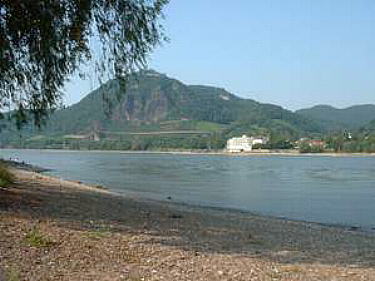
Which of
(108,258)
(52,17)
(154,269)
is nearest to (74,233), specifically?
(108,258)

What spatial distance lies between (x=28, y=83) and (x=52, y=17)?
7.62 ft

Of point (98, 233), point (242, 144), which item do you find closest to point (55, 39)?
point (98, 233)

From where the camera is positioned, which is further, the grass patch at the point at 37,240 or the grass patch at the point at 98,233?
the grass patch at the point at 98,233

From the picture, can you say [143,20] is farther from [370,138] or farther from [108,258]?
[370,138]

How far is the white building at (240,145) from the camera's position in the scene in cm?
17088

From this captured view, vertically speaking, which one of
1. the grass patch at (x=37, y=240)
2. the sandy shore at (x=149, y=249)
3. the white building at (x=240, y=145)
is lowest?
the sandy shore at (x=149, y=249)

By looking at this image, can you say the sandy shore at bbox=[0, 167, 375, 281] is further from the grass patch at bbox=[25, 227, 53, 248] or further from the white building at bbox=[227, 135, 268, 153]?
the white building at bbox=[227, 135, 268, 153]

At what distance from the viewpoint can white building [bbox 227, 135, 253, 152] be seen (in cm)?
17088

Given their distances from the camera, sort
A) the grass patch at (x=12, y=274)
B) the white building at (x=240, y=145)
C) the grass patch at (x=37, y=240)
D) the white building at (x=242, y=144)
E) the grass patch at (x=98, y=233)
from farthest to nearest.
Result: 1. the white building at (x=242, y=144)
2. the white building at (x=240, y=145)
3. the grass patch at (x=98, y=233)
4. the grass patch at (x=37, y=240)
5. the grass patch at (x=12, y=274)

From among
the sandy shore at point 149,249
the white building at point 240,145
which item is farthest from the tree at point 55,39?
the white building at point 240,145

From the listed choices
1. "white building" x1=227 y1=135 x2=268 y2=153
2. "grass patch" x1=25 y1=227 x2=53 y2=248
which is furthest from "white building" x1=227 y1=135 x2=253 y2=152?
"grass patch" x1=25 y1=227 x2=53 y2=248

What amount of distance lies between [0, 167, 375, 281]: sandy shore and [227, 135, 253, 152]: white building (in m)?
155

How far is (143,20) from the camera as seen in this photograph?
43.5 ft

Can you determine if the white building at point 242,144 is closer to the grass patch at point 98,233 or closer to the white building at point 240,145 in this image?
the white building at point 240,145
